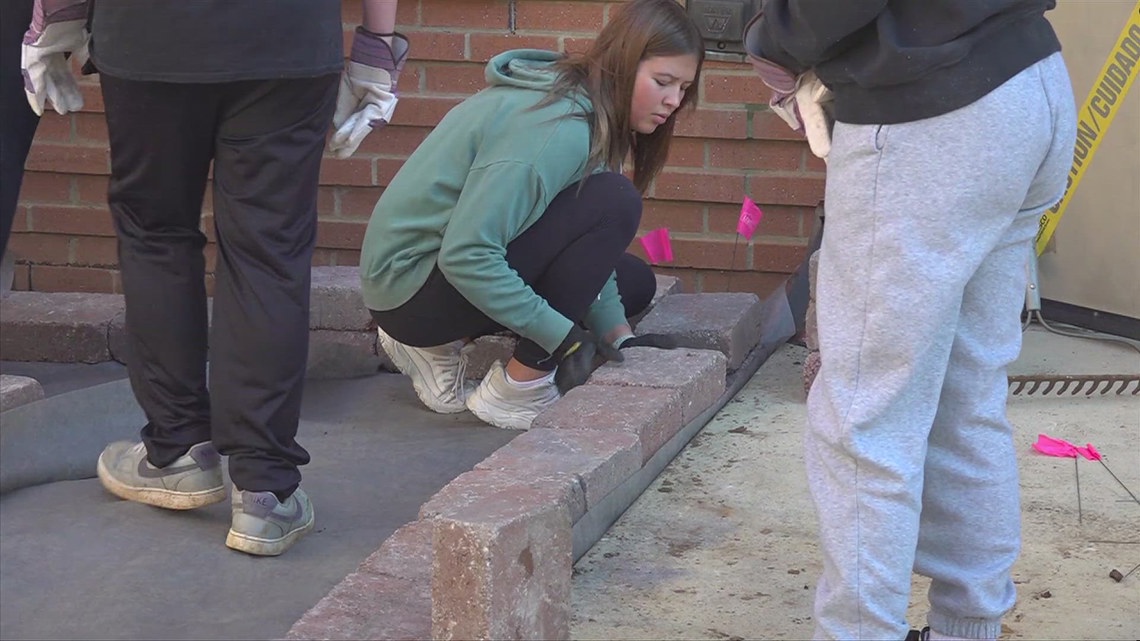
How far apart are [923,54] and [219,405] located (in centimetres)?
165

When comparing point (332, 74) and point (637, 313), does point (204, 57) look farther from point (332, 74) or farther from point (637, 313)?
point (637, 313)

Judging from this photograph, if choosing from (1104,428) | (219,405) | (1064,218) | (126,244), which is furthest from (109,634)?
(1064,218)

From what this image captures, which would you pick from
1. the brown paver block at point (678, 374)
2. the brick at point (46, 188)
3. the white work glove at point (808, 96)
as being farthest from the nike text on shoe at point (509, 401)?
the brick at point (46, 188)

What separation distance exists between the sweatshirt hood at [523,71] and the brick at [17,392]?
1348mm

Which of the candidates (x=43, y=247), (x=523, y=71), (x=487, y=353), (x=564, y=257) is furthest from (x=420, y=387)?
(x=43, y=247)

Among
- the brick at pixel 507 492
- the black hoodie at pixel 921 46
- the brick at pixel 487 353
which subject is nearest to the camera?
the black hoodie at pixel 921 46

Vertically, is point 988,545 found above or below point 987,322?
below

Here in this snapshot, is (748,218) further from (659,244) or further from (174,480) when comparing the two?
(174,480)

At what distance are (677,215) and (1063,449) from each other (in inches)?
69.1

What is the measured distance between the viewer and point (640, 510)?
2.88m

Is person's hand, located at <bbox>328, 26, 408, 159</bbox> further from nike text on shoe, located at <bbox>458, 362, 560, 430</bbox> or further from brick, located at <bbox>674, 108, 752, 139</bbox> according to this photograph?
brick, located at <bbox>674, 108, 752, 139</bbox>

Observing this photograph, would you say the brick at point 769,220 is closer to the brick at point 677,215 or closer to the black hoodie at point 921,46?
the brick at point 677,215

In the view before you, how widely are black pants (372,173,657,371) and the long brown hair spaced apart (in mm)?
92

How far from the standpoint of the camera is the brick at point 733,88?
14.5 ft
